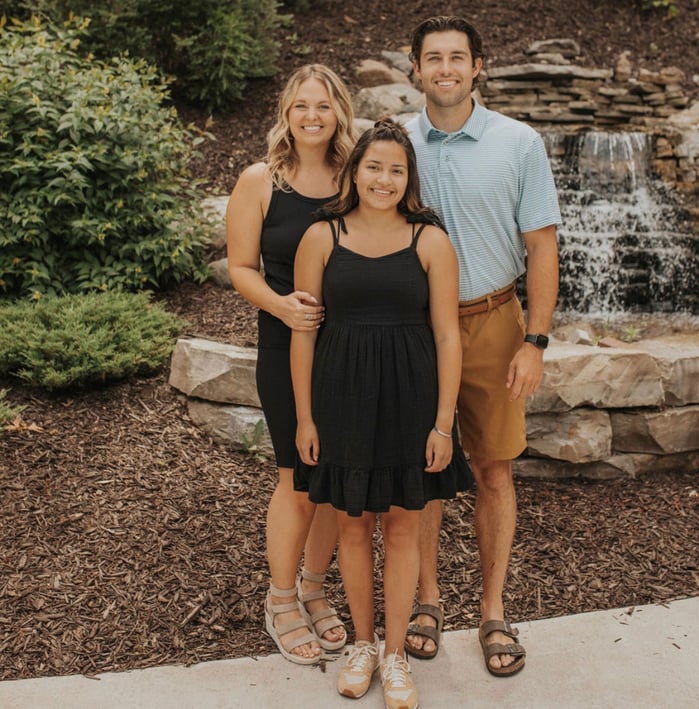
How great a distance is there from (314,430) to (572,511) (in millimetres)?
1929

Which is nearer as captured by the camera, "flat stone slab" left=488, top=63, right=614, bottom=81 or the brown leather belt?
the brown leather belt

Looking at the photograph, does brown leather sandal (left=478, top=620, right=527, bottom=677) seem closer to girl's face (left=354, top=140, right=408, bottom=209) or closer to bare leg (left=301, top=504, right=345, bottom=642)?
bare leg (left=301, top=504, right=345, bottom=642)

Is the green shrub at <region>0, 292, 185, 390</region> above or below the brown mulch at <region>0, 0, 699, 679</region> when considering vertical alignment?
above

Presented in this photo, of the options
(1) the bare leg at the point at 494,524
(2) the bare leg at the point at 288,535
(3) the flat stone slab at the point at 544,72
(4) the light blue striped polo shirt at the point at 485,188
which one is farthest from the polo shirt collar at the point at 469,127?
(3) the flat stone slab at the point at 544,72

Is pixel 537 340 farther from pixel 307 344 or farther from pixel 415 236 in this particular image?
pixel 307 344

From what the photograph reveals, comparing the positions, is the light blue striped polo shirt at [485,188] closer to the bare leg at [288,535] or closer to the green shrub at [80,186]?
the bare leg at [288,535]

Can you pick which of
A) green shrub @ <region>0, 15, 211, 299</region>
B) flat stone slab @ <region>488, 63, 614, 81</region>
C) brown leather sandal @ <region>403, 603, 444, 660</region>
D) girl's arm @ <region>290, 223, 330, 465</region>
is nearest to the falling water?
flat stone slab @ <region>488, 63, 614, 81</region>

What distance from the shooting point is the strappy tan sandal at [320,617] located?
9.76ft

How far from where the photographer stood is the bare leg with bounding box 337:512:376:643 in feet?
8.70

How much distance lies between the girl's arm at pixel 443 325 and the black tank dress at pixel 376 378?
0.02m

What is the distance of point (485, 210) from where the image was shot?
2.73m

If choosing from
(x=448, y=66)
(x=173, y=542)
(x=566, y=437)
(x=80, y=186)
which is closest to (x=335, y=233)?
(x=448, y=66)

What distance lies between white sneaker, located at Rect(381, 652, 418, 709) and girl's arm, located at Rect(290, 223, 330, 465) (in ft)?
2.30

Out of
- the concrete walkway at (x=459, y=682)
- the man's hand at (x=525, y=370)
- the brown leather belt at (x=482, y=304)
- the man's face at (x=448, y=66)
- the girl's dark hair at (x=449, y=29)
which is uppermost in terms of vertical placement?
the girl's dark hair at (x=449, y=29)
